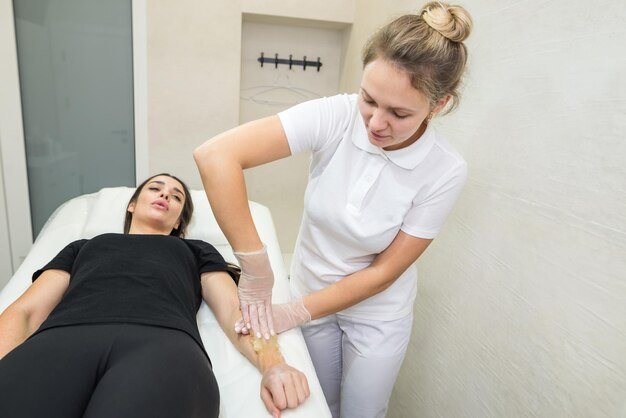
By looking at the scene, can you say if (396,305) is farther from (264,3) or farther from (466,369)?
(264,3)

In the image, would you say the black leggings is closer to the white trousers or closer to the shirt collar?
the white trousers

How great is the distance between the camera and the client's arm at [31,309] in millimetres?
1187

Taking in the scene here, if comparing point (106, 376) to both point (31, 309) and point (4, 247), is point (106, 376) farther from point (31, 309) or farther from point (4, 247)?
point (4, 247)

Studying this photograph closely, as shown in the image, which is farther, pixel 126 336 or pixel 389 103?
pixel 126 336

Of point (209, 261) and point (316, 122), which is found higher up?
point (316, 122)

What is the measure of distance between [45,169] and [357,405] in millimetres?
2169

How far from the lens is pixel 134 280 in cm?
132

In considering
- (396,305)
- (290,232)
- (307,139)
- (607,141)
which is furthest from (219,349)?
(290,232)

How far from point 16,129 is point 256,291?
195cm

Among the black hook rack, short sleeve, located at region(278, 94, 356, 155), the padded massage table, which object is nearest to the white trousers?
the padded massage table

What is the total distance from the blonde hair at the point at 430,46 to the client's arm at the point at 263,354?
76cm

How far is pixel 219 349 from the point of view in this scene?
1.37 m

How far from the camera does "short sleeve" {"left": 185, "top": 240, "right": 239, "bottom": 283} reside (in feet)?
5.09

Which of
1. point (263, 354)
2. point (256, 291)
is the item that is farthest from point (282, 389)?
point (256, 291)
